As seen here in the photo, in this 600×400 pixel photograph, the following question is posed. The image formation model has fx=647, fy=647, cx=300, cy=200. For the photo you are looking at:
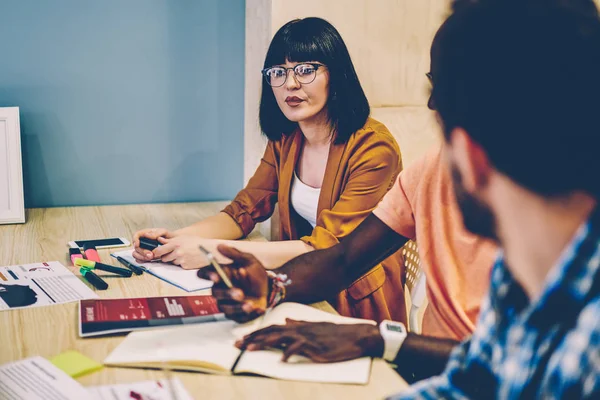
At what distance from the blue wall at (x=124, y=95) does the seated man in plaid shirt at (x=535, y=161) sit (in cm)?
160

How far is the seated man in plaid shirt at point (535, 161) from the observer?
589 mm

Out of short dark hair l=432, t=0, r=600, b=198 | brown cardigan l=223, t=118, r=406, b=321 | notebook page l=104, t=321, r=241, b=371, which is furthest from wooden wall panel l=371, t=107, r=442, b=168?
short dark hair l=432, t=0, r=600, b=198

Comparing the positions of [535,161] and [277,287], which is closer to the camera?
[535,161]

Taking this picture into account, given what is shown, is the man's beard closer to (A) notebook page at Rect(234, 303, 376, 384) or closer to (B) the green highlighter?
(A) notebook page at Rect(234, 303, 376, 384)

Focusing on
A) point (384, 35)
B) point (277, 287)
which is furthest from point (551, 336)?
point (384, 35)

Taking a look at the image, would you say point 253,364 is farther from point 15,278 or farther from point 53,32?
point 53,32

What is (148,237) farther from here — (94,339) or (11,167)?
(11,167)

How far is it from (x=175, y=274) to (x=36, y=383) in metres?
0.55

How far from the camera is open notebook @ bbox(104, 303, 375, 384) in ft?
3.17

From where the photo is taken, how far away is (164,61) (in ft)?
7.07

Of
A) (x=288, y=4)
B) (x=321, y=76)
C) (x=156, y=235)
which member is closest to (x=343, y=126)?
(x=321, y=76)

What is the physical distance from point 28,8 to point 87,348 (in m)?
1.35

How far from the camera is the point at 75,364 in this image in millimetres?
979

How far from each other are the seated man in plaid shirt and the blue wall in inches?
62.9
